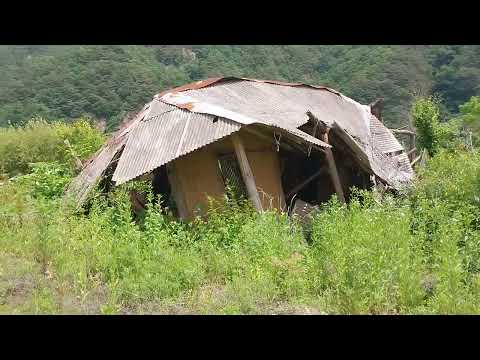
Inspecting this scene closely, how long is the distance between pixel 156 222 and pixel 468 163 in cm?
522

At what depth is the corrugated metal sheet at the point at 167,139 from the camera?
9914mm

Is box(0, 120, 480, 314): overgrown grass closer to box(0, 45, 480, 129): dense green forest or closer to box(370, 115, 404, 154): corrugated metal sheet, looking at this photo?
box(370, 115, 404, 154): corrugated metal sheet

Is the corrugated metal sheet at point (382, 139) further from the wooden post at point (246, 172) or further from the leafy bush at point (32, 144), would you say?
the leafy bush at point (32, 144)

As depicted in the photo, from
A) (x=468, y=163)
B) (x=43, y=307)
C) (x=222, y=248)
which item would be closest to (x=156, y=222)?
(x=222, y=248)

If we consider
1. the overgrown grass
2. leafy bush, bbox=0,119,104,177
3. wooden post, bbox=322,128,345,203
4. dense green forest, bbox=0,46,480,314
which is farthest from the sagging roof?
leafy bush, bbox=0,119,104,177

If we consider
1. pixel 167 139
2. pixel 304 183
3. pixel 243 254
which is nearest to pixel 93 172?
pixel 167 139

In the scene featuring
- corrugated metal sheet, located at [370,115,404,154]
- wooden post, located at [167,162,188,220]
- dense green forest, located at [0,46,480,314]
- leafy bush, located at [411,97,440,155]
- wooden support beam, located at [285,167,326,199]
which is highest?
dense green forest, located at [0,46,480,314]

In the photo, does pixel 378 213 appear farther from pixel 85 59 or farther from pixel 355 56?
pixel 355 56

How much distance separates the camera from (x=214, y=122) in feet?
34.7

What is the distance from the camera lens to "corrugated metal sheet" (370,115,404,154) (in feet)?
57.3

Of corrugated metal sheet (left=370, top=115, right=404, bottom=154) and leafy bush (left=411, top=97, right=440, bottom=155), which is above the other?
corrugated metal sheet (left=370, top=115, right=404, bottom=154)

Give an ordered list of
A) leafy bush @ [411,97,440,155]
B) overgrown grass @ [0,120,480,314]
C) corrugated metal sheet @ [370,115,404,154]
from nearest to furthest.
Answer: overgrown grass @ [0,120,480,314] < corrugated metal sheet @ [370,115,404,154] < leafy bush @ [411,97,440,155]

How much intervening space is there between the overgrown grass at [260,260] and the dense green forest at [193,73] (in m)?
26.0
